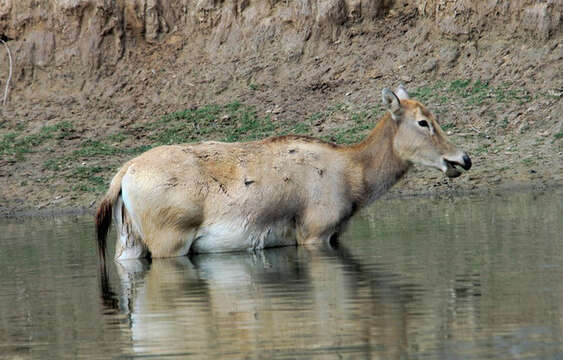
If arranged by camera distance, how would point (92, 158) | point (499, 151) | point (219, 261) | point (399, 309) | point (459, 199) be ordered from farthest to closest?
point (92, 158), point (499, 151), point (459, 199), point (219, 261), point (399, 309)

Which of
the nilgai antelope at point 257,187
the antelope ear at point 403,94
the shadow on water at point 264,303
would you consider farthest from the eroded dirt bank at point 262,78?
the shadow on water at point 264,303

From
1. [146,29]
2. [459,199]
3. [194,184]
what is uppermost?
[146,29]

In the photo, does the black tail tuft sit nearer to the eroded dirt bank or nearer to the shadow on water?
the shadow on water

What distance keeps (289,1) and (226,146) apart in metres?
14.1

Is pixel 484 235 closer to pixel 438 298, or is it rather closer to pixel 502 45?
pixel 438 298

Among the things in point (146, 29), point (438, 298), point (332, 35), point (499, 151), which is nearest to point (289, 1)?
point (332, 35)

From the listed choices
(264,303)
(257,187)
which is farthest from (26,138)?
(264,303)

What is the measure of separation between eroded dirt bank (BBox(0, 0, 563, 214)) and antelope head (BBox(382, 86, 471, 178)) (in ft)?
18.0

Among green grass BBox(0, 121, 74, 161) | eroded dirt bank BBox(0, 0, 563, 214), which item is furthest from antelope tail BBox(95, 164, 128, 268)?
green grass BBox(0, 121, 74, 161)

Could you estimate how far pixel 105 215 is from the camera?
12219 mm

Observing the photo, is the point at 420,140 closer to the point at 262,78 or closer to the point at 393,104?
the point at 393,104

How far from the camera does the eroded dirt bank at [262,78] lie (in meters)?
20.6

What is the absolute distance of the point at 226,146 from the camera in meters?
12.8

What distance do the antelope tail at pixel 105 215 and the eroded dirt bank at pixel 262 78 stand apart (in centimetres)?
769
